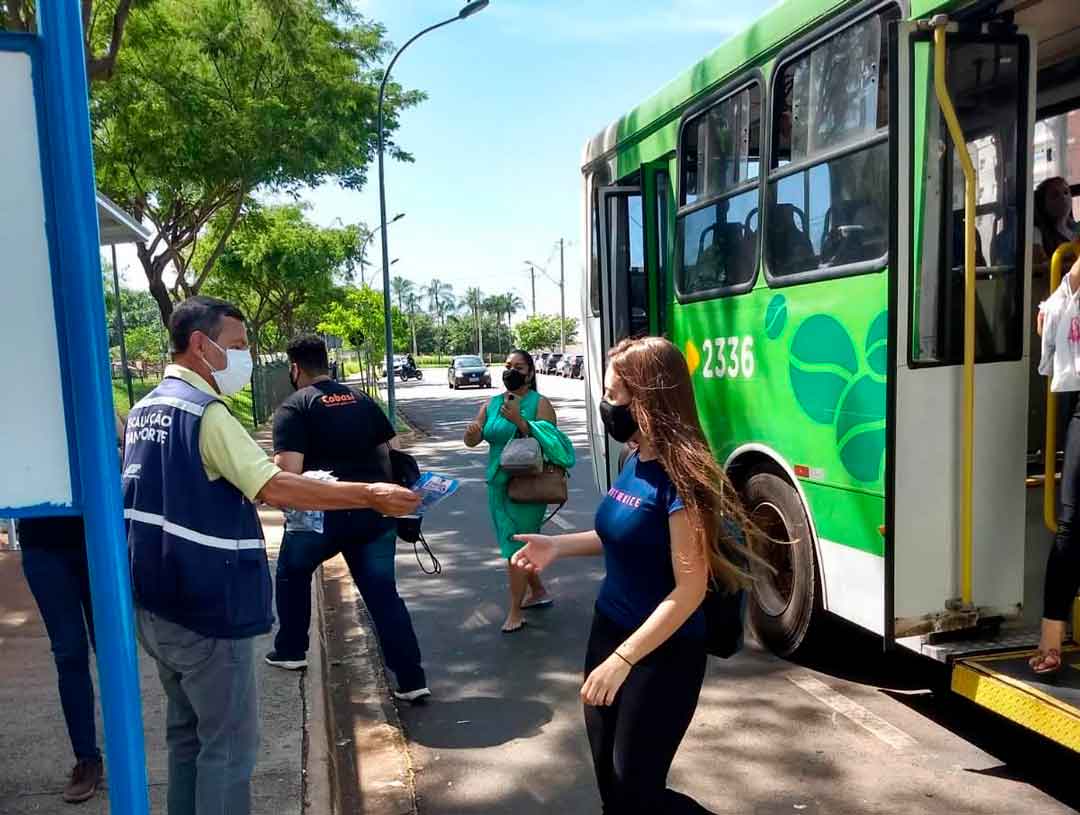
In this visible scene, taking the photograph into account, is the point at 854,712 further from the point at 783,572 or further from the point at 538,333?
the point at 538,333

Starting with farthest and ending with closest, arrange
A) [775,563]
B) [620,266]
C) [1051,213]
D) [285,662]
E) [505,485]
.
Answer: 1. [620,266]
2. [505,485]
3. [775,563]
4. [285,662]
5. [1051,213]

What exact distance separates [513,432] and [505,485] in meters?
0.33

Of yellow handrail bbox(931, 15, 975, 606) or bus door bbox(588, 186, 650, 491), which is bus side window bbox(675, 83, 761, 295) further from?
yellow handrail bbox(931, 15, 975, 606)

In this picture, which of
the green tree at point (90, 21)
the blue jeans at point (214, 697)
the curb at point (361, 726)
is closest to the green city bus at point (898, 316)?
the curb at point (361, 726)

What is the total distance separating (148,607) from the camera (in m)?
2.82

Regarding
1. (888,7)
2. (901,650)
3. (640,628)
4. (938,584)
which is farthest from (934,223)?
(901,650)

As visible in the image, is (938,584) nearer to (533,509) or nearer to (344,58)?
(533,509)

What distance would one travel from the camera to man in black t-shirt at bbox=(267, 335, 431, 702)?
15.3 feet

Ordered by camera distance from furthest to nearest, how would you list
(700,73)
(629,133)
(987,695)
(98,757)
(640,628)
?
(629,133) < (700,73) < (98,757) < (987,695) < (640,628)

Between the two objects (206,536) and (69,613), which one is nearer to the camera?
(206,536)

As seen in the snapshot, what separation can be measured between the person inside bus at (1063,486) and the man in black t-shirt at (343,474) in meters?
2.90

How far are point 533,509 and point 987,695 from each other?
2933 mm

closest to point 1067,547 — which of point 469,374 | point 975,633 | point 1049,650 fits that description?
point 1049,650

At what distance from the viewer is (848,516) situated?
438 centimetres
